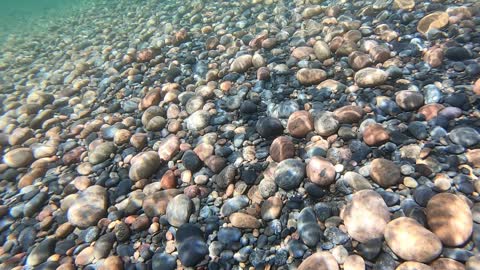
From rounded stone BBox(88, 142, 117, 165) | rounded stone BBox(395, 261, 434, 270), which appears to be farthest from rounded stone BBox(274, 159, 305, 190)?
rounded stone BBox(88, 142, 117, 165)

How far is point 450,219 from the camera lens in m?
2.03

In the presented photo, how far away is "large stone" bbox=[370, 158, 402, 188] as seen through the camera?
2.52 meters

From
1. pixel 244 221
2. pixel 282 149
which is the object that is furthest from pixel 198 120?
pixel 244 221

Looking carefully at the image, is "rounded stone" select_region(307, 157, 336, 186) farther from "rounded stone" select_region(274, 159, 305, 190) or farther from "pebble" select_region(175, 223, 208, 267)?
"pebble" select_region(175, 223, 208, 267)

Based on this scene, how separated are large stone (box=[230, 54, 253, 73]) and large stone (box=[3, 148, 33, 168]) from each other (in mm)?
3630

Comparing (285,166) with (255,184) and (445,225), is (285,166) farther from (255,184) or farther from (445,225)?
(445,225)

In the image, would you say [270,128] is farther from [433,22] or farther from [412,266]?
[433,22]

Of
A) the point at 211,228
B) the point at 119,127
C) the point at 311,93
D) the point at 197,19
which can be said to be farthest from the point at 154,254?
the point at 197,19

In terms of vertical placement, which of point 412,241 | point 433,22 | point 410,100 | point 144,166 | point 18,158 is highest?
point 18,158

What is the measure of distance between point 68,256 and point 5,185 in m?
2.13

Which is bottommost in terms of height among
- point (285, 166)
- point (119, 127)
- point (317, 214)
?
point (317, 214)

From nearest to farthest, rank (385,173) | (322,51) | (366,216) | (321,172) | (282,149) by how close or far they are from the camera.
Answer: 1. (366,216)
2. (385,173)
3. (321,172)
4. (282,149)
5. (322,51)

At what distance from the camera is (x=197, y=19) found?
24.4ft

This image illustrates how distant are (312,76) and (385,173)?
75.4 inches
